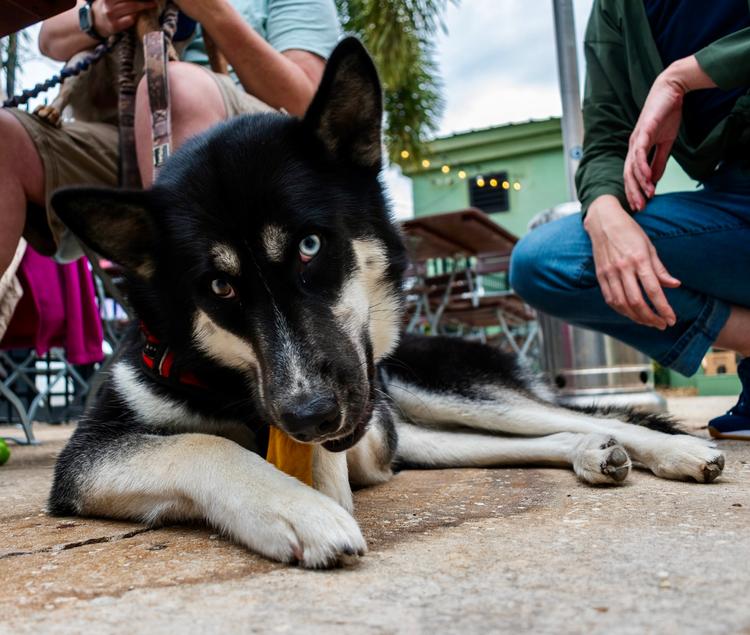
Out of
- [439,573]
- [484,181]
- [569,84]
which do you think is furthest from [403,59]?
[439,573]

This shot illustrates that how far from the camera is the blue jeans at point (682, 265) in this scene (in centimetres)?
247

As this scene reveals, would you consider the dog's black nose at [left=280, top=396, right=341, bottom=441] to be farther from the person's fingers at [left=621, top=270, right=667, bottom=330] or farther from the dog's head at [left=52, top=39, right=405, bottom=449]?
the person's fingers at [left=621, top=270, right=667, bottom=330]

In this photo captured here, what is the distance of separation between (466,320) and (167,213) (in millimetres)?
8145

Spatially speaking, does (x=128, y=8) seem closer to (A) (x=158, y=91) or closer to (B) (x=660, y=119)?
(A) (x=158, y=91)

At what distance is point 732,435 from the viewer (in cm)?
277

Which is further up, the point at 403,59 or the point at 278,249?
the point at 403,59

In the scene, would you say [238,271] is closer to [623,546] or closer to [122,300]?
[623,546]

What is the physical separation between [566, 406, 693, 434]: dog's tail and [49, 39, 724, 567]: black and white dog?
276mm

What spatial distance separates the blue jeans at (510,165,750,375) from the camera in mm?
2473

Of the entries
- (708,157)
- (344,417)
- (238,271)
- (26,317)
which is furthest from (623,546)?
(26,317)

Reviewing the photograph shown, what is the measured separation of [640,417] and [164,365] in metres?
1.66

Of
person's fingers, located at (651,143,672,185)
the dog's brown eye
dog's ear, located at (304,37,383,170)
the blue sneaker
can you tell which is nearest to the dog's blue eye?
the dog's brown eye

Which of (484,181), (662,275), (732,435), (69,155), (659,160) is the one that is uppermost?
(484,181)

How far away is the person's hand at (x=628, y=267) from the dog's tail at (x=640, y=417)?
330 millimetres
